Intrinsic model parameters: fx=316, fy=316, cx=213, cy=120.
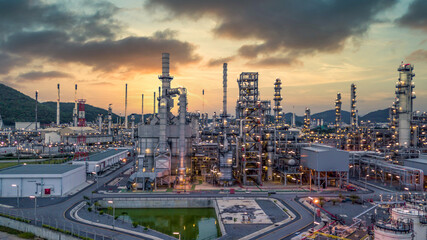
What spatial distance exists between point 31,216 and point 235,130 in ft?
153

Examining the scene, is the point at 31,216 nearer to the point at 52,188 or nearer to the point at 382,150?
the point at 52,188

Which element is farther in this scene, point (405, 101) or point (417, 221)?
Answer: point (405, 101)

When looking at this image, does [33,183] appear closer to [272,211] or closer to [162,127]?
[162,127]

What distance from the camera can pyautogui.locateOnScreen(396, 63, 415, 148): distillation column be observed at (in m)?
81.3

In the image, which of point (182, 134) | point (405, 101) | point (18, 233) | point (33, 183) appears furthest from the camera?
point (405, 101)

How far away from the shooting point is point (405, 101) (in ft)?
271

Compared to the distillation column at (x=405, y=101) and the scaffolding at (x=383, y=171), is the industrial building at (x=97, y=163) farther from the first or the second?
the distillation column at (x=405, y=101)

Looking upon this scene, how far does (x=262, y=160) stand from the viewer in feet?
236

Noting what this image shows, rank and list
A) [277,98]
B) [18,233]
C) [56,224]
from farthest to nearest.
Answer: [277,98], [18,233], [56,224]

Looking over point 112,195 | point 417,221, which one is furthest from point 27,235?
point 417,221

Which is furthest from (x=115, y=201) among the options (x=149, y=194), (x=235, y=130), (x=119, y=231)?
(x=235, y=130)

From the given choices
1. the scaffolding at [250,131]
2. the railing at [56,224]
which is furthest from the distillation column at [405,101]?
the railing at [56,224]

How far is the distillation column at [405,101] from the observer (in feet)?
267

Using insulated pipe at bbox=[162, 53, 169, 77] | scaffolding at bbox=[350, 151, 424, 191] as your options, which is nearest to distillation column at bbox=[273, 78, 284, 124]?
scaffolding at bbox=[350, 151, 424, 191]
